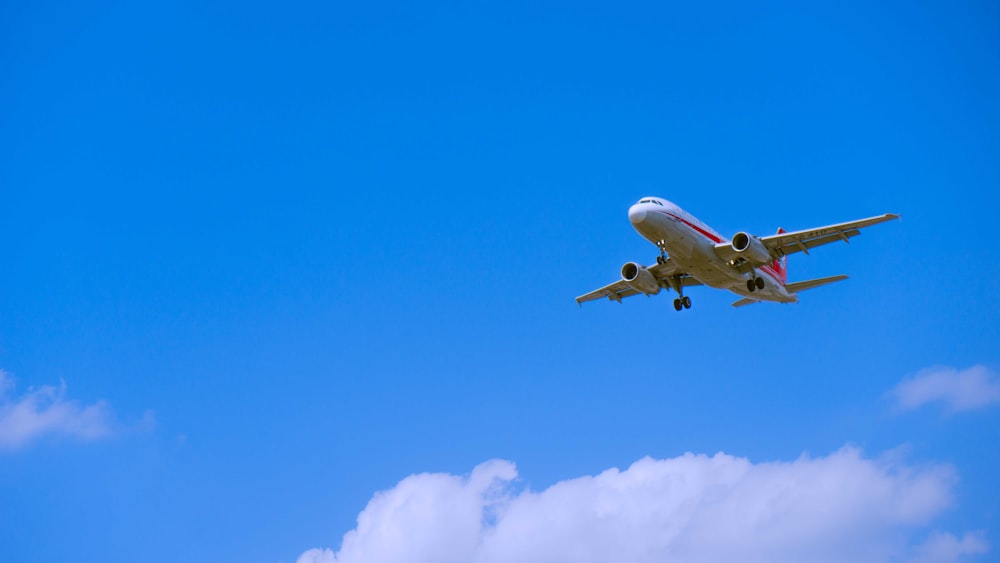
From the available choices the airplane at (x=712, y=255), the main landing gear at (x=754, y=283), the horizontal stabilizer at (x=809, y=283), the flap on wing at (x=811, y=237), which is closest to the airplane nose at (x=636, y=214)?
the airplane at (x=712, y=255)

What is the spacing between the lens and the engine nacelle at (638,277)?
57.6 meters

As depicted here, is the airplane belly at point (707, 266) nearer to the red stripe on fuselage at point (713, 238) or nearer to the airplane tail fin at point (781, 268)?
the red stripe on fuselage at point (713, 238)

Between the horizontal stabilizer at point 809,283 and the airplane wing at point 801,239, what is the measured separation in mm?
4679

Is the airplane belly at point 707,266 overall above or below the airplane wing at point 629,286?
below

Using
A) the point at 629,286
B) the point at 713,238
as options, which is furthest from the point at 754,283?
the point at 629,286

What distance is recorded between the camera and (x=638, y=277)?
57.5 meters

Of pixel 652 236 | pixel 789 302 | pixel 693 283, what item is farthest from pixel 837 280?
pixel 652 236

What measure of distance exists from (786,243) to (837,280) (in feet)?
20.3

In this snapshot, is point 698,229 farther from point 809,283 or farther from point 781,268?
point 781,268

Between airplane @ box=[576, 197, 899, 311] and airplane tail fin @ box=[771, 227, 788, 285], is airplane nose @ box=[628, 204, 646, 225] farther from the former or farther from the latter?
airplane tail fin @ box=[771, 227, 788, 285]

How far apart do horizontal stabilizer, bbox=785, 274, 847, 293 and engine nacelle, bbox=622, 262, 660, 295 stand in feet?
24.8

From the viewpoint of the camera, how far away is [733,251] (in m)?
53.2

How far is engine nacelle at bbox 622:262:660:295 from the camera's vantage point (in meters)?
57.6

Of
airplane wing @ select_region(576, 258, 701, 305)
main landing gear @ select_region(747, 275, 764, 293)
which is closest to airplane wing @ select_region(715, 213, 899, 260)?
main landing gear @ select_region(747, 275, 764, 293)
